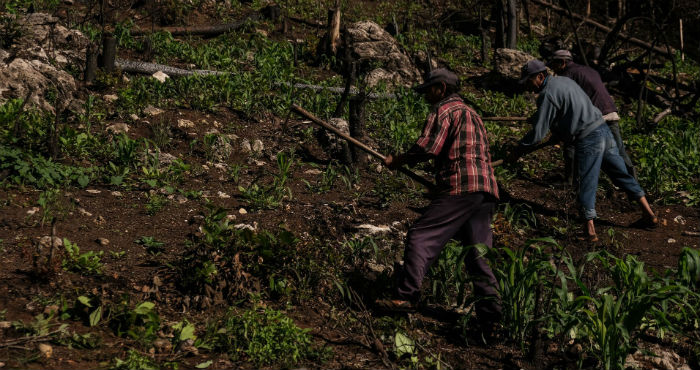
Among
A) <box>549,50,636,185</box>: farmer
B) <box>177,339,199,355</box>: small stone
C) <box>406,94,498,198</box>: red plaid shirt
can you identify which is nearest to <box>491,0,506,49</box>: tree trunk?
<box>549,50,636,185</box>: farmer

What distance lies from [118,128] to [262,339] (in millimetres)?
4225

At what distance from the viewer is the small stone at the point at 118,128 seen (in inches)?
Answer: 278

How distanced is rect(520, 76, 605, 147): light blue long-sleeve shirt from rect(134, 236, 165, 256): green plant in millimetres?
3223

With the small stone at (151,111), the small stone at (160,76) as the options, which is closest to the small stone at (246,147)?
the small stone at (151,111)

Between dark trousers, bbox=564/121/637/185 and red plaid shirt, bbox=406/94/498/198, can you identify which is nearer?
red plaid shirt, bbox=406/94/498/198

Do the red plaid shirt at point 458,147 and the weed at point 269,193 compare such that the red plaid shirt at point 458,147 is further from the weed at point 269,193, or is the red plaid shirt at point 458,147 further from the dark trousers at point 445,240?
the weed at point 269,193

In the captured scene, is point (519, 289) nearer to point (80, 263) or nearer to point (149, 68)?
point (80, 263)

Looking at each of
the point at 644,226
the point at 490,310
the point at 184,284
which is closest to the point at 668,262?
the point at 644,226

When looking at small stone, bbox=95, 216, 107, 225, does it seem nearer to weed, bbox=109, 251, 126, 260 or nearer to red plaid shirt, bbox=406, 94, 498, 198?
weed, bbox=109, 251, 126, 260

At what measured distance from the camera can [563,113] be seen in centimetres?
613

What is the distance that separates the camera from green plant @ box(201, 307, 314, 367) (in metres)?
3.66

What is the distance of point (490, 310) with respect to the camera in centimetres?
427

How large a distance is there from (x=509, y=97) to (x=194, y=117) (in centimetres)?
534

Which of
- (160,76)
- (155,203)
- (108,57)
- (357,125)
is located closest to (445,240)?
(155,203)
